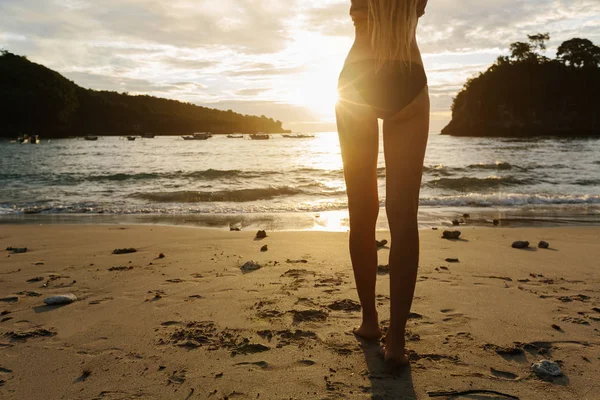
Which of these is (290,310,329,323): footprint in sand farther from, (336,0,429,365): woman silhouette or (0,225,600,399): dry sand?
(336,0,429,365): woman silhouette

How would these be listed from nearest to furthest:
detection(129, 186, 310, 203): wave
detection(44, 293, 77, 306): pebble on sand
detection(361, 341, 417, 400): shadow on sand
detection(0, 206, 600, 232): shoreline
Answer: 1. detection(361, 341, 417, 400): shadow on sand
2. detection(44, 293, 77, 306): pebble on sand
3. detection(0, 206, 600, 232): shoreline
4. detection(129, 186, 310, 203): wave

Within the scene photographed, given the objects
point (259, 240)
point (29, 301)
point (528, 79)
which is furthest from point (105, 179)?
point (528, 79)

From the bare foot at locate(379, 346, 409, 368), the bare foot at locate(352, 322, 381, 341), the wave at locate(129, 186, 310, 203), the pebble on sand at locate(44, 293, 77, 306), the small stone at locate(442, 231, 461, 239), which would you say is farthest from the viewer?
the wave at locate(129, 186, 310, 203)

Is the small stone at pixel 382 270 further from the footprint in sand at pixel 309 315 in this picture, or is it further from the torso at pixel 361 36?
the torso at pixel 361 36

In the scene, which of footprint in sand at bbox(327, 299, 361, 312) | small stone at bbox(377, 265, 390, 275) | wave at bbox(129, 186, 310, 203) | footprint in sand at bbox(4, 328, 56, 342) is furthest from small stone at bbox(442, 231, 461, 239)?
wave at bbox(129, 186, 310, 203)

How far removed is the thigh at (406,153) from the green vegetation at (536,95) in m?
82.1

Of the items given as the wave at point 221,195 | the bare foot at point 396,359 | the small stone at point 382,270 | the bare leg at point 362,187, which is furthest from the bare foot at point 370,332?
the wave at point 221,195

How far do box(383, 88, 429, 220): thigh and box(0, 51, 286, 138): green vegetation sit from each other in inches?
3645

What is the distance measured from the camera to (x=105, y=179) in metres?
16.9

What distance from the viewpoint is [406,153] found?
2.14 metres

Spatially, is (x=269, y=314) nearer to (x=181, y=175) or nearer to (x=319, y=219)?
(x=319, y=219)

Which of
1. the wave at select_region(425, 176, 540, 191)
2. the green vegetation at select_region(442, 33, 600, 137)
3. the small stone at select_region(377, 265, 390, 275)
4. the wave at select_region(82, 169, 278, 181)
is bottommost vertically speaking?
the small stone at select_region(377, 265, 390, 275)

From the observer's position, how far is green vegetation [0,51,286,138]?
82.7 m

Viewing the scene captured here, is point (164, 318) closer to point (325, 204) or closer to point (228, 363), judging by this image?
point (228, 363)
